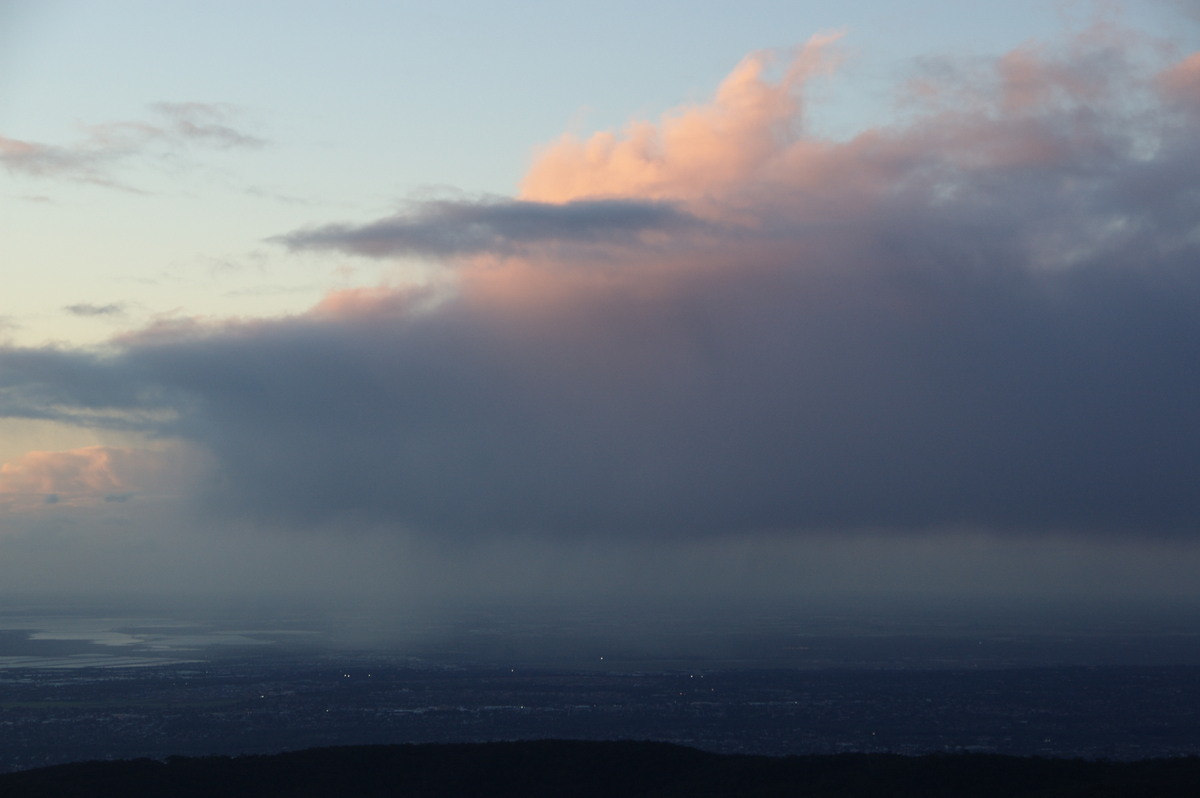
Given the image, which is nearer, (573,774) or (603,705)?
(573,774)

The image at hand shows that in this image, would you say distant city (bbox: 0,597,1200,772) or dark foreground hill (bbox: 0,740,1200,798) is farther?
distant city (bbox: 0,597,1200,772)

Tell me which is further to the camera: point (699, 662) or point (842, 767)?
point (699, 662)

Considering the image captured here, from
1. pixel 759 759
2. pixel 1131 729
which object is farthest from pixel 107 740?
pixel 1131 729

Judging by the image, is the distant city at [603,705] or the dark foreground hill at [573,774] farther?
the distant city at [603,705]

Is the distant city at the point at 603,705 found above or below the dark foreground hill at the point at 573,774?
below

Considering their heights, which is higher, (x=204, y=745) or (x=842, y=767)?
(x=842, y=767)

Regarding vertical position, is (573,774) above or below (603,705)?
above

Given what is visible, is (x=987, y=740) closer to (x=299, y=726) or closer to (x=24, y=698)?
(x=299, y=726)

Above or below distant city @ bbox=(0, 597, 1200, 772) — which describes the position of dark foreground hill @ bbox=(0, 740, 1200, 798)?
above
